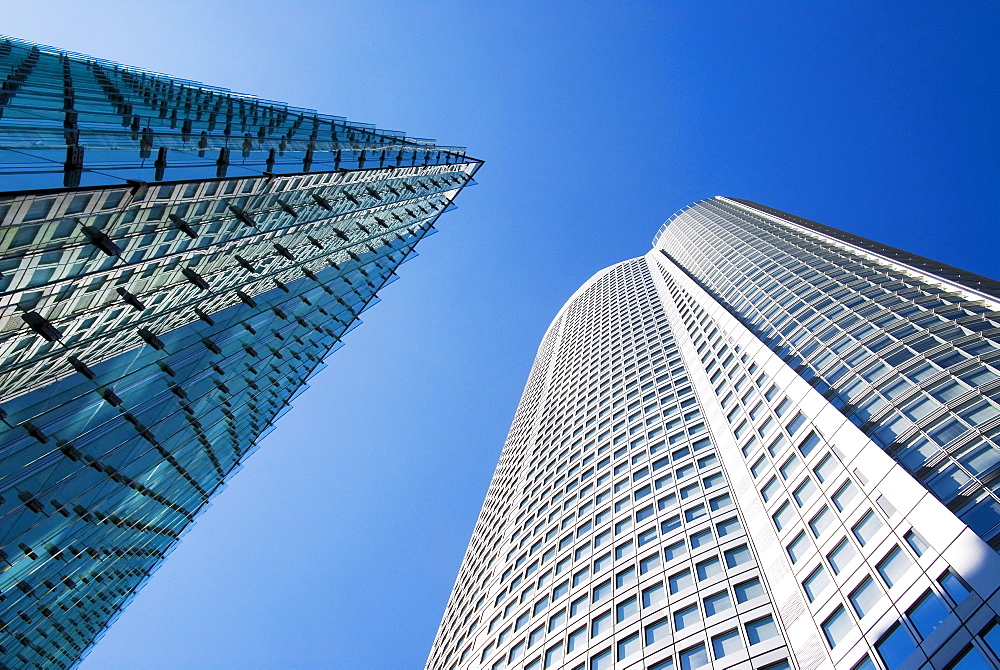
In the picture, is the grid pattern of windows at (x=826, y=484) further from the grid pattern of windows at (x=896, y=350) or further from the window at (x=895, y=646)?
the grid pattern of windows at (x=896, y=350)

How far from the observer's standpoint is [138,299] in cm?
1941

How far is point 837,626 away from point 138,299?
2719 centimetres

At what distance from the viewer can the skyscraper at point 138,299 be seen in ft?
46.3

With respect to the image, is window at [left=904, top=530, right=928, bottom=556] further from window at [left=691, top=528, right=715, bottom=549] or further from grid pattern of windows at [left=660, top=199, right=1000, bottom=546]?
window at [left=691, top=528, right=715, bottom=549]

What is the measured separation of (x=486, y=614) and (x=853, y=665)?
82.6 ft

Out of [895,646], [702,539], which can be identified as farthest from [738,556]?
[895,646]

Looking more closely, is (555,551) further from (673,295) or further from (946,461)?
(673,295)

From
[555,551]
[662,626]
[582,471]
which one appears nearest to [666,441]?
[582,471]

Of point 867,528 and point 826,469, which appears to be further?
point 826,469

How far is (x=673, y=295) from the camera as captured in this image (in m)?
73.3

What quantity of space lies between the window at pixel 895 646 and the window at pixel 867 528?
390cm

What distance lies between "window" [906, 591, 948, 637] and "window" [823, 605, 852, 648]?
2.69 metres

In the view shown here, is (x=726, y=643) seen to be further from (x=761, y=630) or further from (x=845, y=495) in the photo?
(x=845, y=495)

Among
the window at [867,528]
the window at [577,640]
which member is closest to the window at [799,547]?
the window at [867,528]
